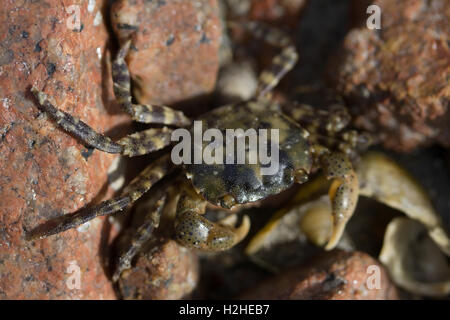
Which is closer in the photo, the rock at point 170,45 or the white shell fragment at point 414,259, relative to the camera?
the rock at point 170,45

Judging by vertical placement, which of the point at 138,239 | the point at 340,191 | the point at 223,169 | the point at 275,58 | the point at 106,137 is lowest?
the point at 138,239

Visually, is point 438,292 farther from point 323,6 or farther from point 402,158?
point 323,6

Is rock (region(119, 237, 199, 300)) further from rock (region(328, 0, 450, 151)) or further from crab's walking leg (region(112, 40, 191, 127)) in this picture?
rock (region(328, 0, 450, 151))

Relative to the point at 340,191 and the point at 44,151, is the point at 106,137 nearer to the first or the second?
the point at 44,151

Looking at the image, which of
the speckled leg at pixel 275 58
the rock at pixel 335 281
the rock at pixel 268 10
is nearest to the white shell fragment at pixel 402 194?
the rock at pixel 335 281

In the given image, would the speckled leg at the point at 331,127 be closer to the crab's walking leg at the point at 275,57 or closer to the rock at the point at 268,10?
the crab's walking leg at the point at 275,57

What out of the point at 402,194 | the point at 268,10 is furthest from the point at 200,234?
the point at 268,10
